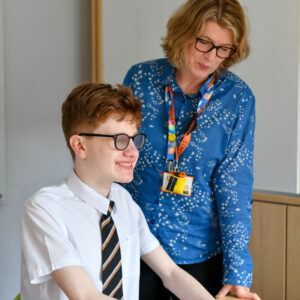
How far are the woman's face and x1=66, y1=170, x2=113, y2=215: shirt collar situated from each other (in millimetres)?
573

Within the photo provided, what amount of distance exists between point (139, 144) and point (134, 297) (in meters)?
0.48

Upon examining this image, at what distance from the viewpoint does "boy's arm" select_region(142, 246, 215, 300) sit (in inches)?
51.2

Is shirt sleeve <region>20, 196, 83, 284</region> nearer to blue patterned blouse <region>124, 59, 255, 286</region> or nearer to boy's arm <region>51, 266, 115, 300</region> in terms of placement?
boy's arm <region>51, 266, 115, 300</region>

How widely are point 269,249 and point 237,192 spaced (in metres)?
0.90

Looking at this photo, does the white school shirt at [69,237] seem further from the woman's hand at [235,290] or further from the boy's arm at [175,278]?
the woman's hand at [235,290]

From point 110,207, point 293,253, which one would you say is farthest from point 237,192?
point 293,253

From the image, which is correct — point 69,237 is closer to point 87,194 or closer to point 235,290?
point 87,194

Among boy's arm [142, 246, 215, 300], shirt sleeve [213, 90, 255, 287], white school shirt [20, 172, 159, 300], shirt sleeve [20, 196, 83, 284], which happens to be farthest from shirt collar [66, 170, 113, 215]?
shirt sleeve [213, 90, 255, 287]

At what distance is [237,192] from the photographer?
4.95 feet

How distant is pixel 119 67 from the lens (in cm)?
297

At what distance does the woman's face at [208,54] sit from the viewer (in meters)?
1.48

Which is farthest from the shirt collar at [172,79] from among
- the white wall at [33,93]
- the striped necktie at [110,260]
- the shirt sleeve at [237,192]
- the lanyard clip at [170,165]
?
the white wall at [33,93]

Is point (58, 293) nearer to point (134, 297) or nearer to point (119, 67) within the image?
point (134, 297)

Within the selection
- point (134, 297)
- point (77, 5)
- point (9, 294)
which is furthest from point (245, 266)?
point (77, 5)
